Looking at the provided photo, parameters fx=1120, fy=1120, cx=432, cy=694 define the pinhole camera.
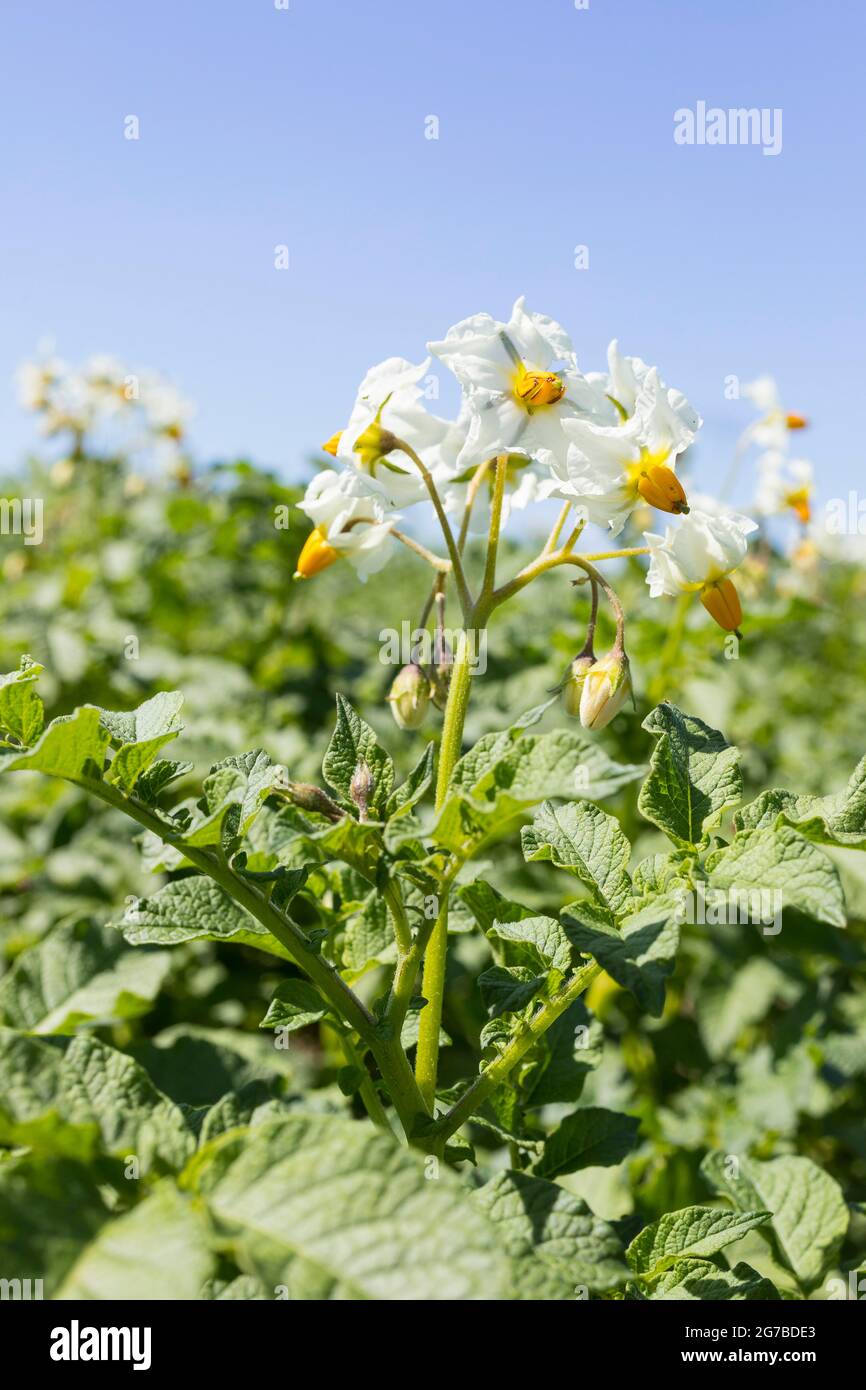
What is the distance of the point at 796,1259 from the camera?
1.43 metres

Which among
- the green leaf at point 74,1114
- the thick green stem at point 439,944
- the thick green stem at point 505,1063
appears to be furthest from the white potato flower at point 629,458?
the green leaf at point 74,1114

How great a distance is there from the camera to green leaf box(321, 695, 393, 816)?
1.19 metres

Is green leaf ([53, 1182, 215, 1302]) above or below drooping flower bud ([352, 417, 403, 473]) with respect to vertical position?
below

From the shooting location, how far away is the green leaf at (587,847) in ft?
3.66

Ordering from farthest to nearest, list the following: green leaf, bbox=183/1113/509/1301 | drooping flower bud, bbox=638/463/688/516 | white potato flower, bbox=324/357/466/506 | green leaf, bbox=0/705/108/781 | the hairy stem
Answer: white potato flower, bbox=324/357/466/506, drooping flower bud, bbox=638/463/688/516, the hairy stem, green leaf, bbox=0/705/108/781, green leaf, bbox=183/1113/509/1301

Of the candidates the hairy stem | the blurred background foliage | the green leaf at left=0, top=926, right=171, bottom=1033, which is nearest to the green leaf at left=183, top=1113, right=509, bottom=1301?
the hairy stem

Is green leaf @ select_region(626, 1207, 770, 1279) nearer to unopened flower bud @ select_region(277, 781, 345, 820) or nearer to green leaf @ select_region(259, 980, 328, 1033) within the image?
green leaf @ select_region(259, 980, 328, 1033)

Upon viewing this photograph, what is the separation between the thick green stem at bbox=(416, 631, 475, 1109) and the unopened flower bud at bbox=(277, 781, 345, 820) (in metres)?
0.11

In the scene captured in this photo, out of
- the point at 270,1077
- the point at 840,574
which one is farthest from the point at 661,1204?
the point at 840,574

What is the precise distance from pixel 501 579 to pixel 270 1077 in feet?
7.77

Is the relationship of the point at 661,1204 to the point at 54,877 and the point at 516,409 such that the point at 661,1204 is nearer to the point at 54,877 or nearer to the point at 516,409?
the point at 516,409

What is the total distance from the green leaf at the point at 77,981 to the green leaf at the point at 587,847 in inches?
30.6

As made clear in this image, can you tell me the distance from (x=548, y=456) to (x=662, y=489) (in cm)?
14

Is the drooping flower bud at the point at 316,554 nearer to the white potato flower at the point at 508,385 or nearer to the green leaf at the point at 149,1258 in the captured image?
the white potato flower at the point at 508,385
